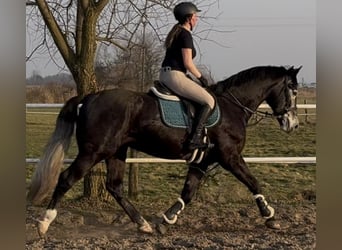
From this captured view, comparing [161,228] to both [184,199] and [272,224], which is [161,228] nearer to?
[184,199]

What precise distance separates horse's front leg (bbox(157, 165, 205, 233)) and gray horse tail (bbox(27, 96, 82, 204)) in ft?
2.96

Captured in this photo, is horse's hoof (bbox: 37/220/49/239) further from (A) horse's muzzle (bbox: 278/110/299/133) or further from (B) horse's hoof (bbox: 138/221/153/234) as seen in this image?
(A) horse's muzzle (bbox: 278/110/299/133)

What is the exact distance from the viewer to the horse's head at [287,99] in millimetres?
4598

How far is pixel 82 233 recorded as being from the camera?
4738mm

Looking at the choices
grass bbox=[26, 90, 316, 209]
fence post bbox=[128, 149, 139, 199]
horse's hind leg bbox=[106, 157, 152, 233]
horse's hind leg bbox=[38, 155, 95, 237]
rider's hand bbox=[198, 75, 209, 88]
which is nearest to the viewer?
horse's hind leg bbox=[38, 155, 95, 237]

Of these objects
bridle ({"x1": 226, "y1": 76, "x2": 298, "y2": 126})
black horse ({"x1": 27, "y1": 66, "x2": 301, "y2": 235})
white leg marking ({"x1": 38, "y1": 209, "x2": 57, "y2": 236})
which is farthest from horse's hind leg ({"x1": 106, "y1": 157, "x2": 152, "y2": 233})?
bridle ({"x1": 226, "y1": 76, "x2": 298, "y2": 126})

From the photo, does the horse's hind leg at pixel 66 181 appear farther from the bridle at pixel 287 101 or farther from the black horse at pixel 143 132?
the bridle at pixel 287 101

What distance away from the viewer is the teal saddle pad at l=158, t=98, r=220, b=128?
429 centimetres

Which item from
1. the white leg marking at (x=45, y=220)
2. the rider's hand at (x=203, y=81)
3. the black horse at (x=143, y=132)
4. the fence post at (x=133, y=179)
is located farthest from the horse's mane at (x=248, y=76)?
the white leg marking at (x=45, y=220)

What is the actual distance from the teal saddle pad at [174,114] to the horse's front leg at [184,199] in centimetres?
52

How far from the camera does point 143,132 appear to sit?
430cm

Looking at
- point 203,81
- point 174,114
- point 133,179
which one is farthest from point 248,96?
point 133,179
